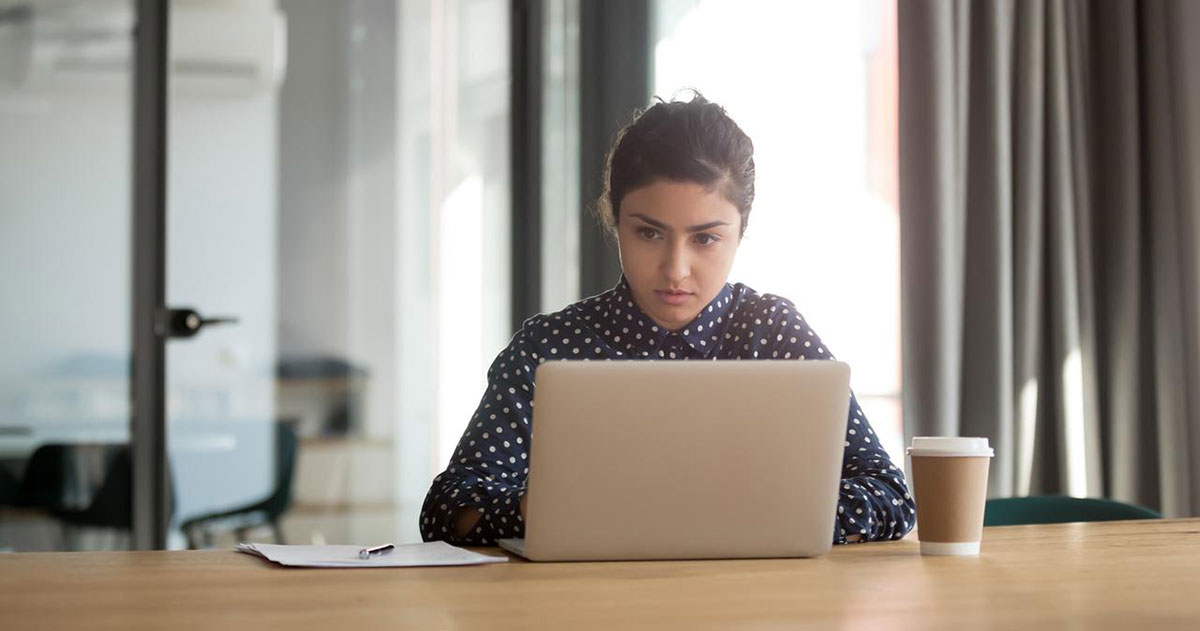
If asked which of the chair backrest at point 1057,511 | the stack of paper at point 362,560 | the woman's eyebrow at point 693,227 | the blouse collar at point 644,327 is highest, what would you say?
the woman's eyebrow at point 693,227

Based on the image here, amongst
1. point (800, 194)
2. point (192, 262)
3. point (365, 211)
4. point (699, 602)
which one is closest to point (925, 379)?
point (800, 194)

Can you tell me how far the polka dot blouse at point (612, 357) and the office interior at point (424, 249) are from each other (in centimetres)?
106

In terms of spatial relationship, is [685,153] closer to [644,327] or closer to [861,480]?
[644,327]

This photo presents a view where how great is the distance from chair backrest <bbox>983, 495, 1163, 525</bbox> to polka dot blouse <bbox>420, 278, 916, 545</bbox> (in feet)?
1.39

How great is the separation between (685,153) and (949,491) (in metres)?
0.75

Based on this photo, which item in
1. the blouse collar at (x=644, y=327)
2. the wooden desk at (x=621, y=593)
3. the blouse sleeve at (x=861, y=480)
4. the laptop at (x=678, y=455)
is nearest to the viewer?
Result: the wooden desk at (x=621, y=593)

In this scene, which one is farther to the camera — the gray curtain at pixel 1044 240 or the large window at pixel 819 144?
the large window at pixel 819 144

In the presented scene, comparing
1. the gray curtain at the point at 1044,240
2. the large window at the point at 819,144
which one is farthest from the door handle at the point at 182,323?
the gray curtain at the point at 1044,240

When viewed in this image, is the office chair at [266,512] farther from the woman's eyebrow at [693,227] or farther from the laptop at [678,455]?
the laptop at [678,455]

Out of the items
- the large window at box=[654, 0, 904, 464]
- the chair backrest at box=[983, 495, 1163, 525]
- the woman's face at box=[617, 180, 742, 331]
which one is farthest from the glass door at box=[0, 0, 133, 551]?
the chair backrest at box=[983, 495, 1163, 525]

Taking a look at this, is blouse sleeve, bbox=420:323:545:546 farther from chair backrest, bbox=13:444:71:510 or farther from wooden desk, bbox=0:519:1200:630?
chair backrest, bbox=13:444:71:510

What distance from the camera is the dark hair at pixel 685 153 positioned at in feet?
6.15

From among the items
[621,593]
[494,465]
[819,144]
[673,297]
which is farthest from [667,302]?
[819,144]

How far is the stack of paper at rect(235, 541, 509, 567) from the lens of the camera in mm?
1196
